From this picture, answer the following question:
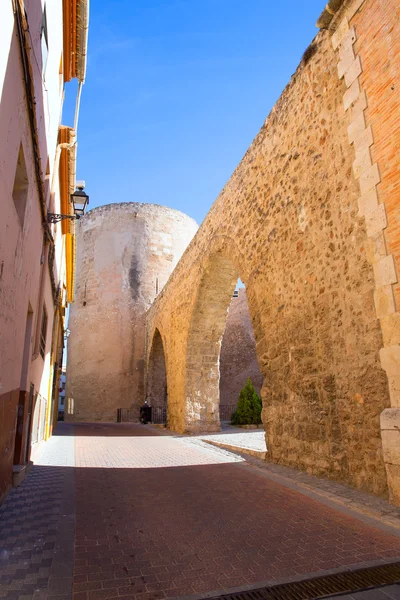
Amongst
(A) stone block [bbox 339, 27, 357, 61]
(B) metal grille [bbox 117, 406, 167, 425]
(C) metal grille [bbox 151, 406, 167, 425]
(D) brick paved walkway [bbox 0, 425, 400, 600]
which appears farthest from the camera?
(B) metal grille [bbox 117, 406, 167, 425]

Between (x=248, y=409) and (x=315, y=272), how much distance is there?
934 centimetres

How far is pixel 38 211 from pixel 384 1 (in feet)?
15.6

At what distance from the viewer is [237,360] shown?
2102 centimetres

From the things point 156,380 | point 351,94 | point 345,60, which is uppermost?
point 345,60

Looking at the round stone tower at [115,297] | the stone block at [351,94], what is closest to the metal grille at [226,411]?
the round stone tower at [115,297]

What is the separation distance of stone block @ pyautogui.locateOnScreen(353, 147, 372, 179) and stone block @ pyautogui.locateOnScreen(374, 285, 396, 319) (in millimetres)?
1343

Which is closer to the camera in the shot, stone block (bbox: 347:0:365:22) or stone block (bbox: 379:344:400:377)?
stone block (bbox: 379:344:400:377)

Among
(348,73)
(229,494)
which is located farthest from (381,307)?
(348,73)

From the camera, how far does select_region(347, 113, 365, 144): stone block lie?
437 cm

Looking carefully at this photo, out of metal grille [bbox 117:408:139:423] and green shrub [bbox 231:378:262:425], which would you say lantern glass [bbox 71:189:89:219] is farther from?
metal grille [bbox 117:408:139:423]

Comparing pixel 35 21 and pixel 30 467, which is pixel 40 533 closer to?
pixel 30 467

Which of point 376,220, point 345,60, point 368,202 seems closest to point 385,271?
point 376,220

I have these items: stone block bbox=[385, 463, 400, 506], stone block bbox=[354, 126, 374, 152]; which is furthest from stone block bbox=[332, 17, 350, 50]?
stone block bbox=[385, 463, 400, 506]

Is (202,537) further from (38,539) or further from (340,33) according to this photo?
(340,33)
